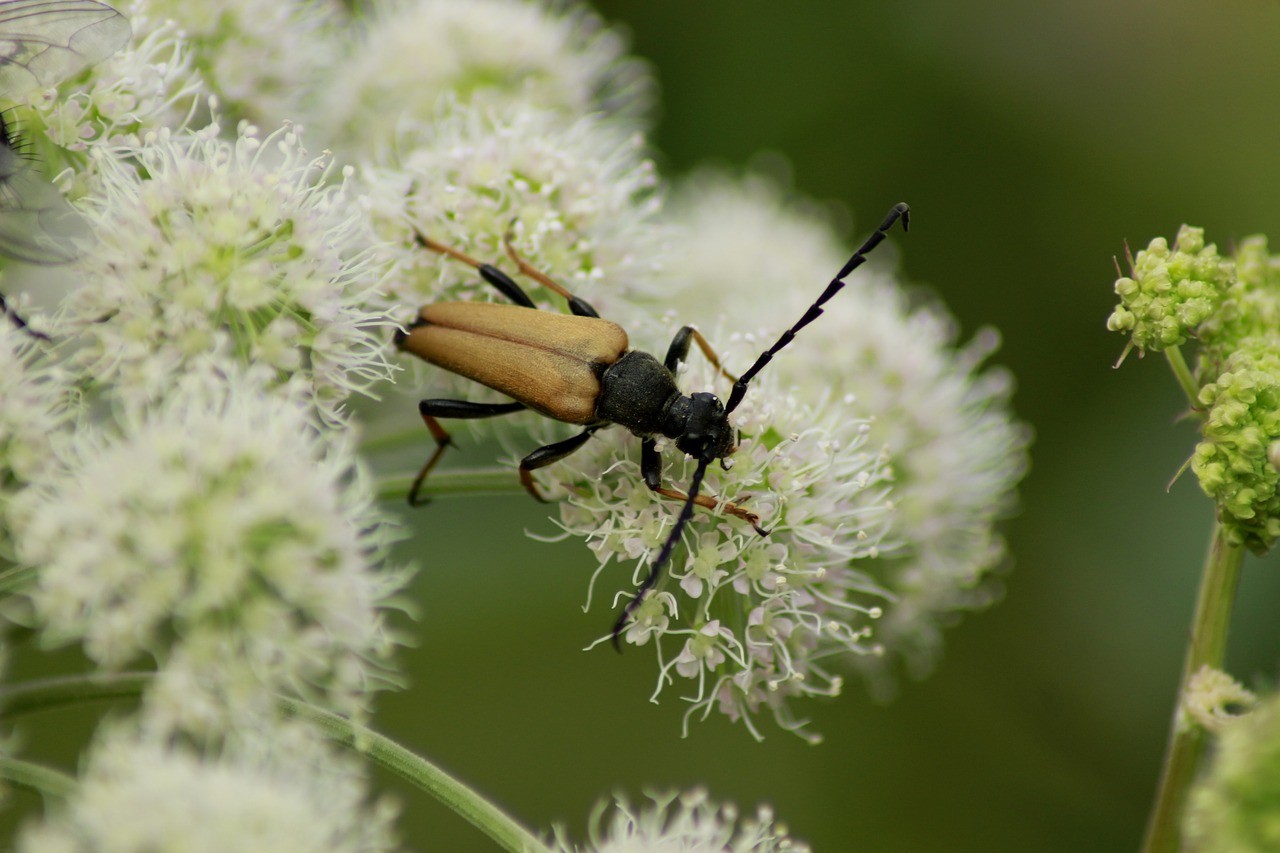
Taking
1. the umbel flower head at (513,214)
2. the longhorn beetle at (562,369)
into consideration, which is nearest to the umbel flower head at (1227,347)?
the longhorn beetle at (562,369)

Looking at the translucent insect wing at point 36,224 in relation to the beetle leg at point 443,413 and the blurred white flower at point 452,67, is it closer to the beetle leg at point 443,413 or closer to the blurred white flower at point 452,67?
the beetle leg at point 443,413

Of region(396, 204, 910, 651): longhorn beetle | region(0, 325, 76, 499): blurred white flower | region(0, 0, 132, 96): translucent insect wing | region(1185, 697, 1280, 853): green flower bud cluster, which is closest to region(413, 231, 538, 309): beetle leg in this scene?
region(396, 204, 910, 651): longhorn beetle

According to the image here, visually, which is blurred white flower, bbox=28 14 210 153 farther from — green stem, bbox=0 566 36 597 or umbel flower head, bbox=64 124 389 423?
green stem, bbox=0 566 36 597

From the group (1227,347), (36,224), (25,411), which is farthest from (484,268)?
(1227,347)

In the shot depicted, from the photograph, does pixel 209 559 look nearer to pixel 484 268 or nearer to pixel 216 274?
pixel 216 274

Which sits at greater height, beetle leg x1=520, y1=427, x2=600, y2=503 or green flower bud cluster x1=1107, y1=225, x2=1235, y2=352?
green flower bud cluster x1=1107, y1=225, x2=1235, y2=352

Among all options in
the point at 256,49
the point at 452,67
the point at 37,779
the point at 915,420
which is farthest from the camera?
the point at 452,67
